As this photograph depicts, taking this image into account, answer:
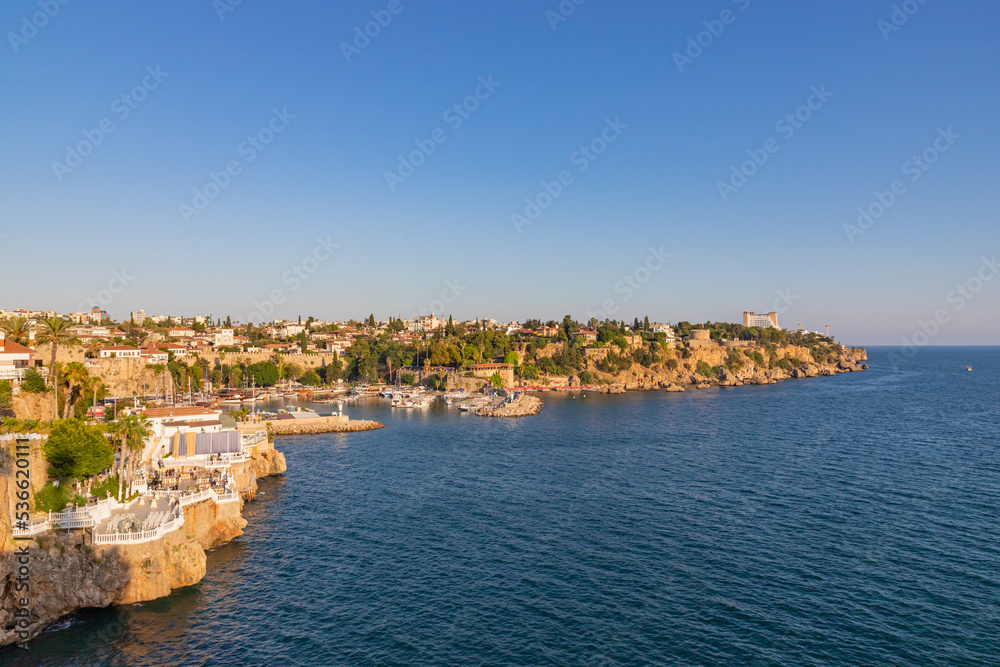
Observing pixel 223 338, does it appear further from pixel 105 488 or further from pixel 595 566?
pixel 595 566

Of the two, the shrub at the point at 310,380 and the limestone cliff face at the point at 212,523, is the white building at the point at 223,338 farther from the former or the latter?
the limestone cliff face at the point at 212,523

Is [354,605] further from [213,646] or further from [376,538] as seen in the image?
[376,538]

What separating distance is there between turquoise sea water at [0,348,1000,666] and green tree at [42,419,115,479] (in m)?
5.21

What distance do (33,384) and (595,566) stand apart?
99.5 feet

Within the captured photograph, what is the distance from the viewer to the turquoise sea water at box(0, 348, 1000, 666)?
1855 cm

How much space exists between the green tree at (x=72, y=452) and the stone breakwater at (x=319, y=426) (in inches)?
1489

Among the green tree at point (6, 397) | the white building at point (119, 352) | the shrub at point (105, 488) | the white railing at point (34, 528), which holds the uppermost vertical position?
the white building at point (119, 352)

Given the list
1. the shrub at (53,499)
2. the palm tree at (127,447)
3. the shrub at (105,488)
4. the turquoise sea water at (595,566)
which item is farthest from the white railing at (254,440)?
the shrub at (53,499)

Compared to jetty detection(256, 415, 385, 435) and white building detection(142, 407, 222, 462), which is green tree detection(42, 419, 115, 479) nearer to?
white building detection(142, 407, 222, 462)

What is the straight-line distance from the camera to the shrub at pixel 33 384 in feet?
99.5

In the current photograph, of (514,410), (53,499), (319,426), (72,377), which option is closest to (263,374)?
(319,426)

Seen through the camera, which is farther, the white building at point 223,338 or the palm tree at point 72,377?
the white building at point 223,338

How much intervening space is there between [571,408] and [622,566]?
197 feet

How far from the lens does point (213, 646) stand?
18.3m
